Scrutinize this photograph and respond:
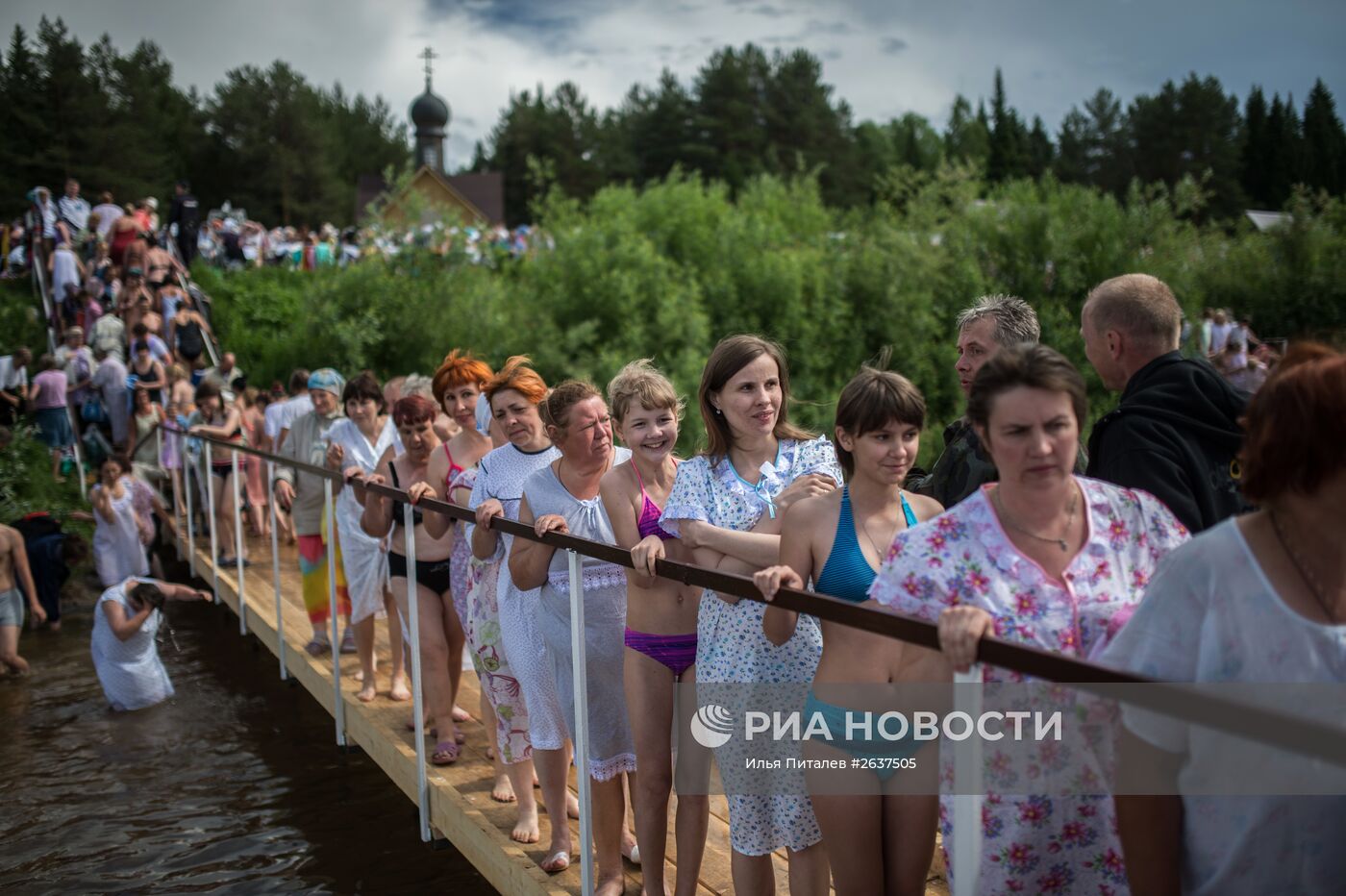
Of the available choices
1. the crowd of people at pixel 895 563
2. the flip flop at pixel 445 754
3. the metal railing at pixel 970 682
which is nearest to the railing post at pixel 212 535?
the crowd of people at pixel 895 563

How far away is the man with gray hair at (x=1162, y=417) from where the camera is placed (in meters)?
2.88

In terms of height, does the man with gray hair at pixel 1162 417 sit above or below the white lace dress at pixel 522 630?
above

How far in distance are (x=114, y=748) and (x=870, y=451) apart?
6.29 m

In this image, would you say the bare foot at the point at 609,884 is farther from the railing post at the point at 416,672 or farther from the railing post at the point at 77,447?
the railing post at the point at 77,447

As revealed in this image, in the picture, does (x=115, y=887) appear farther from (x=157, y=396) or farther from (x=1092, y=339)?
(x=157, y=396)

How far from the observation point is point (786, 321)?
24.9 m

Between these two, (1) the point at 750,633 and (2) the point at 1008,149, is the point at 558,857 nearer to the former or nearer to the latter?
(1) the point at 750,633

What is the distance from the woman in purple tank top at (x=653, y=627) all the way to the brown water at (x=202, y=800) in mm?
2143

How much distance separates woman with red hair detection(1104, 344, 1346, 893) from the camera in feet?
5.71

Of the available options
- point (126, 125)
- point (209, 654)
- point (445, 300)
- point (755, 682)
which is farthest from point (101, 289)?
point (126, 125)

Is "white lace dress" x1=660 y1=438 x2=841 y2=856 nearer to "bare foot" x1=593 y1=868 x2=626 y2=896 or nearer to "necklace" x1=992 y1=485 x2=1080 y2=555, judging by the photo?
"bare foot" x1=593 y1=868 x2=626 y2=896

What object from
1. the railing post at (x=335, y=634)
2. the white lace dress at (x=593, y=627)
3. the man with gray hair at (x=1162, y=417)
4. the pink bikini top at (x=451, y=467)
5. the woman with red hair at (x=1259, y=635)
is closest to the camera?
the woman with red hair at (x=1259, y=635)

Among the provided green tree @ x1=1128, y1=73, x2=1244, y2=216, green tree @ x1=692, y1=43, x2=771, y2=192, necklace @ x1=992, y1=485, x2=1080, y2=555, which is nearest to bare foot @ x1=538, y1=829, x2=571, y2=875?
necklace @ x1=992, y1=485, x2=1080, y2=555

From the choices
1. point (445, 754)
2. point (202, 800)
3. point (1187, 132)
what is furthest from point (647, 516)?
point (1187, 132)
